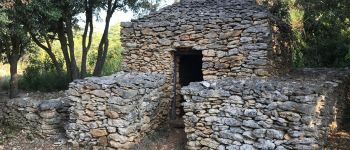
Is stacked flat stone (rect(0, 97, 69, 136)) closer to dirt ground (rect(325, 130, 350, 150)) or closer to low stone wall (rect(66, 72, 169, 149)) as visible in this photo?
low stone wall (rect(66, 72, 169, 149))

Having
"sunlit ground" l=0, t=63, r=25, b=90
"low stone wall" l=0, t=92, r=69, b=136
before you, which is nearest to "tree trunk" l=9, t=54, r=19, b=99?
"low stone wall" l=0, t=92, r=69, b=136

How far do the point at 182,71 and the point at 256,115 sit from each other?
410 cm

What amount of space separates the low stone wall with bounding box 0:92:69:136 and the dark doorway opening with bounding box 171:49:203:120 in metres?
2.87

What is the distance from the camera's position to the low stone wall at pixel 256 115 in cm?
637

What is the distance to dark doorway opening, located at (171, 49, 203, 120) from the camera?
9836 millimetres

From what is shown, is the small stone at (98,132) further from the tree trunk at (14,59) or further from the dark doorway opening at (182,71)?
the tree trunk at (14,59)

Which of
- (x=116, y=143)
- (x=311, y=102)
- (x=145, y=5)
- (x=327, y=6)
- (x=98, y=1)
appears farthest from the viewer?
(x=145, y=5)

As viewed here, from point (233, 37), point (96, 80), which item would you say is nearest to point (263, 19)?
point (233, 37)

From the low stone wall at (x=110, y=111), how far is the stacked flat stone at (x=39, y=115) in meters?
0.96

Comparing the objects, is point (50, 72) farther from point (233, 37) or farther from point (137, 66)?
point (233, 37)

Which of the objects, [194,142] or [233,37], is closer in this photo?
[194,142]

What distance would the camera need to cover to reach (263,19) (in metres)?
8.90

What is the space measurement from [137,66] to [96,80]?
214 centimetres

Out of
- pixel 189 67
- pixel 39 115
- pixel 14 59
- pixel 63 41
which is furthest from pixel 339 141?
pixel 63 41
